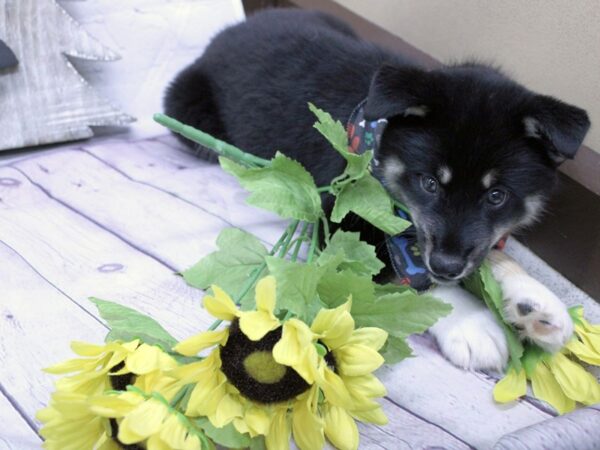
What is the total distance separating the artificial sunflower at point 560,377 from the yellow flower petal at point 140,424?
78 cm

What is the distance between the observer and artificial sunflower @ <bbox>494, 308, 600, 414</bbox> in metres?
1.41

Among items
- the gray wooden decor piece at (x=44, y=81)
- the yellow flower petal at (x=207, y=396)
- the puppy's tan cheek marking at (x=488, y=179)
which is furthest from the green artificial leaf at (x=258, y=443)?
the gray wooden decor piece at (x=44, y=81)

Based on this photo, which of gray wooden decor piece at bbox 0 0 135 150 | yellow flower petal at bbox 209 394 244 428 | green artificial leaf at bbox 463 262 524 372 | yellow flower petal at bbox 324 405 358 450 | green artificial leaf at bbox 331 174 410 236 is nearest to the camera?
yellow flower petal at bbox 209 394 244 428

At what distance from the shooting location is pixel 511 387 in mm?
1438

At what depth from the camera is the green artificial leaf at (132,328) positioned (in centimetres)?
108

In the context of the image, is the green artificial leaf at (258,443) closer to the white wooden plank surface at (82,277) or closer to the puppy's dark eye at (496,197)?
the white wooden plank surface at (82,277)

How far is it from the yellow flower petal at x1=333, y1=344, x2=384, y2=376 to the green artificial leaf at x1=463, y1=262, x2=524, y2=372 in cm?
53

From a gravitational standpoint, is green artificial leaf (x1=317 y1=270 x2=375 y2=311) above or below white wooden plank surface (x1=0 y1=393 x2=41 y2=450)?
above

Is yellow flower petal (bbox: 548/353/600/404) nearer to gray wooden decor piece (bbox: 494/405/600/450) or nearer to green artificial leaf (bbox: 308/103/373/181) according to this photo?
gray wooden decor piece (bbox: 494/405/600/450)

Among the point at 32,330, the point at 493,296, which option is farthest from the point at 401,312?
the point at 32,330

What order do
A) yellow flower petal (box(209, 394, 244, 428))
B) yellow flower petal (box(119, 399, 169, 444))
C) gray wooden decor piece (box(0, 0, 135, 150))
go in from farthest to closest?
1. gray wooden decor piece (box(0, 0, 135, 150))
2. yellow flower petal (box(209, 394, 244, 428))
3. yellow flower petal (box(119, 399, 169, 444))

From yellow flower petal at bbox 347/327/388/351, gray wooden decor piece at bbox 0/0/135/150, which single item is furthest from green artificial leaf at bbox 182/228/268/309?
gray wooden decor piece at bbox 0/0/135/150

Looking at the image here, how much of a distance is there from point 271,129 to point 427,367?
90 centimetres

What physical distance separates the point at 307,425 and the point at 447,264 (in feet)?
1.95
